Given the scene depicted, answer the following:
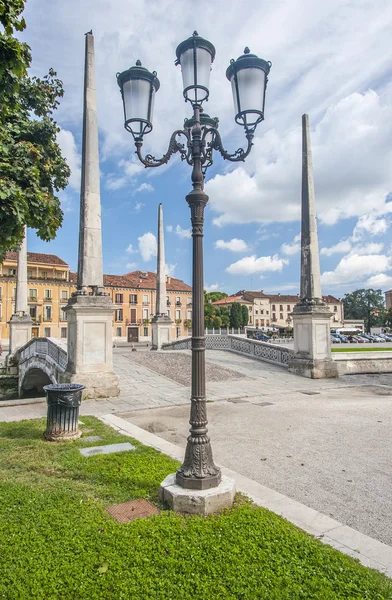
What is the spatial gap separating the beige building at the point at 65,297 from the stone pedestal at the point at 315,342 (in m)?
39.3

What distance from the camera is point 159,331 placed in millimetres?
24359

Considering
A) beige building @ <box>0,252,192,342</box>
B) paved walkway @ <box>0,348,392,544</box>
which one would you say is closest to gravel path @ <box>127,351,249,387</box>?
paved walkway @ <box>0,348,392,544</box>

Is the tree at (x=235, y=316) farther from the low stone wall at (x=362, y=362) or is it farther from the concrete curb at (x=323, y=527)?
the concrete curb at (x=323, y=527)

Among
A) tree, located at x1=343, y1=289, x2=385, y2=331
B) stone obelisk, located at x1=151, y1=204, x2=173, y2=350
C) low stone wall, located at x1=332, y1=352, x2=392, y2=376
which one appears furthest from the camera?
tree, located at x1=343, y1=289, x2=385, y2=331

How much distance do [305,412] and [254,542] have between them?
599 centimetres

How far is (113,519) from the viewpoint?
3.53m

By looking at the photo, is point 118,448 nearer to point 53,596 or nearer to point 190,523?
point 190,523

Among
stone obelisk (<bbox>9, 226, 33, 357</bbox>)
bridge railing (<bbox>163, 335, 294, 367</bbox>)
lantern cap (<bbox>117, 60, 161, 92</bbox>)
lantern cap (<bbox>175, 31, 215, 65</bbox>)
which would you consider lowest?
bridge railing (<bbox>163, 335, 294, 367</bbox>)

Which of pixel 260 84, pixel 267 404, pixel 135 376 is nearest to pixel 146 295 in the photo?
pixel 135 376

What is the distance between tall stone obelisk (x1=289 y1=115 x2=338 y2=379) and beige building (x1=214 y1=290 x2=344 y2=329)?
2999 inches

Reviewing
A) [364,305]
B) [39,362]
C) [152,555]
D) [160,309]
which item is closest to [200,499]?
[152,555]

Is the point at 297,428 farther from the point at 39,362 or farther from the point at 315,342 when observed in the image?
the point at 39,362

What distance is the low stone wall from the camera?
15.0m

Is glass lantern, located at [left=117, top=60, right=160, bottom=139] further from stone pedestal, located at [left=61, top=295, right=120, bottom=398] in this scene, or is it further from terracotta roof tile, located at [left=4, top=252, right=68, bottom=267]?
A: terracotta roof tile, located at [left=4, top=252, right=68, bottom=267]
